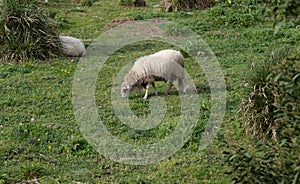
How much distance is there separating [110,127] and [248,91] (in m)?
2.30

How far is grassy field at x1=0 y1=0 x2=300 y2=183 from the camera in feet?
24.5

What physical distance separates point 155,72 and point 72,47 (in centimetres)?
401

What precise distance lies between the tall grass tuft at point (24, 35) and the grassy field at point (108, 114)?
0.37m

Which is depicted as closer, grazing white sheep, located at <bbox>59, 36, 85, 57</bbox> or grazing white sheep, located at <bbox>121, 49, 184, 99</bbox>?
grazing white sheep, located at <bbox>121, 49, 184, 99</bbox>

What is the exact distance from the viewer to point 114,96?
10.8 metres

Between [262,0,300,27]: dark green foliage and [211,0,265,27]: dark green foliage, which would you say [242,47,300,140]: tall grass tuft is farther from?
[211,0,265,27]: dark green foliage

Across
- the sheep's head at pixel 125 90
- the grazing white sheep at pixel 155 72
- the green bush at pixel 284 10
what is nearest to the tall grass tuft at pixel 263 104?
the grazing white sheep at pixel 155 72

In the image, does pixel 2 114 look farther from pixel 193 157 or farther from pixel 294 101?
pixel 294 101

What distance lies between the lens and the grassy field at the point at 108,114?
7.46m

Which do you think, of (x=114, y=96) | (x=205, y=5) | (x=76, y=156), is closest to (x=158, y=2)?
(x=205, y=5)

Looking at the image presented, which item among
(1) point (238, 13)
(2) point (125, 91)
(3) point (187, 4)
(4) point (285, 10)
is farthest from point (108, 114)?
(3) point (187, 4)

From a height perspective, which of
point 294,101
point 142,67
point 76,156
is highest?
point 294,101

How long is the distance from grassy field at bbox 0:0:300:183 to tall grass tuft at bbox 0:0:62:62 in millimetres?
368

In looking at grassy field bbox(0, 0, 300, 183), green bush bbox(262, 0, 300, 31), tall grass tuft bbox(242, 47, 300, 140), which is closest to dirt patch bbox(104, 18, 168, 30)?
grassy field bbox(0, 0, 300, 183)
